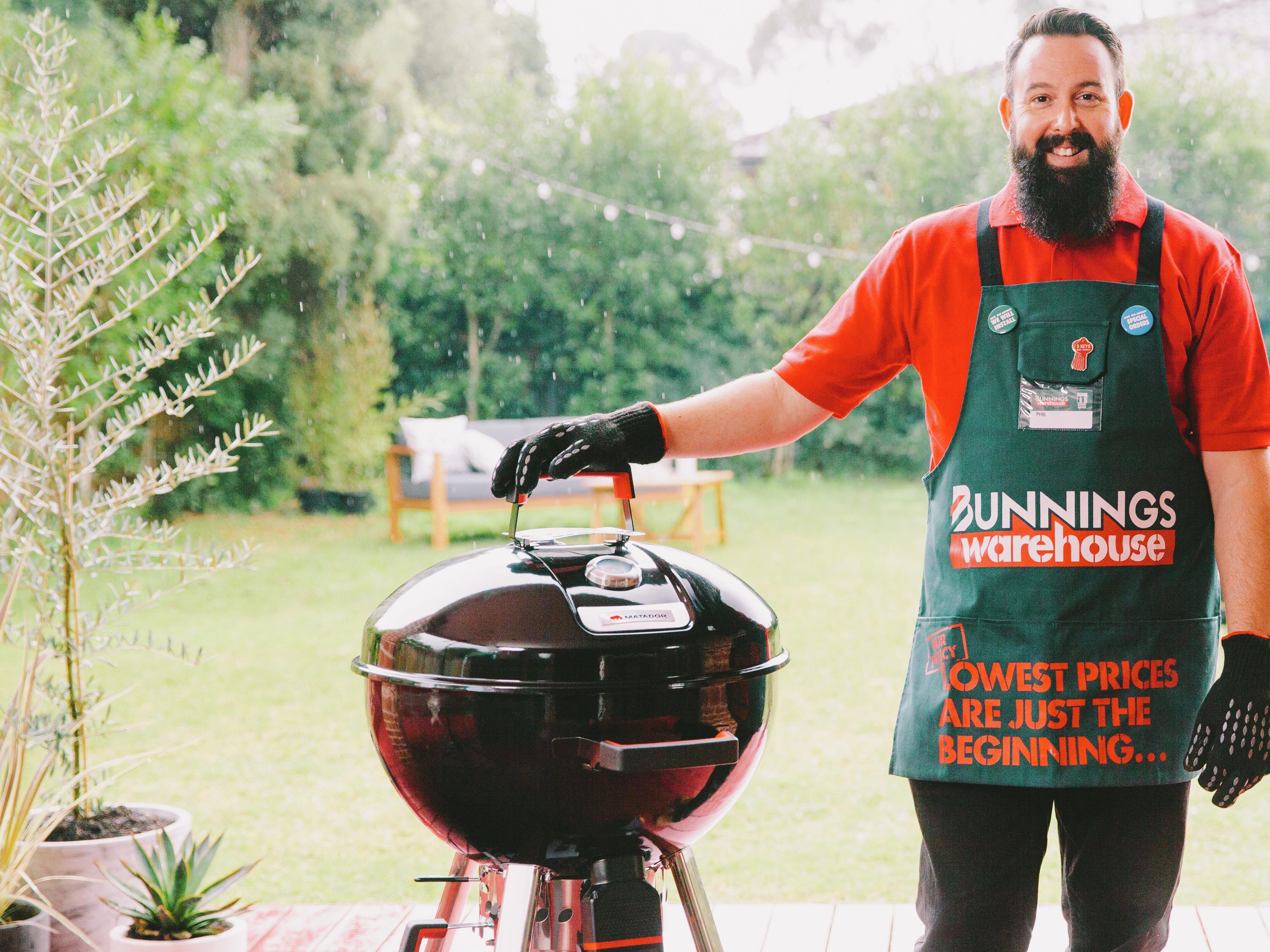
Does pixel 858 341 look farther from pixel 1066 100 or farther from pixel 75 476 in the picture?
pixel 75 476

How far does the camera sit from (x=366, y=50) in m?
8.98

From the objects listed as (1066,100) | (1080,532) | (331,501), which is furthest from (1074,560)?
(331,501)

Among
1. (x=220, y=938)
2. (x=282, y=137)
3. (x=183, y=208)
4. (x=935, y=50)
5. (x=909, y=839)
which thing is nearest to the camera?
(x=220, y=938)

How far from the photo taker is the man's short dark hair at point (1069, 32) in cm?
144

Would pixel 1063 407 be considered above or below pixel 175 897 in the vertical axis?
above

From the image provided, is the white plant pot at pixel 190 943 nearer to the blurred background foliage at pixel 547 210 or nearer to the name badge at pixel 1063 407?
the name badge at pixel 1063 407

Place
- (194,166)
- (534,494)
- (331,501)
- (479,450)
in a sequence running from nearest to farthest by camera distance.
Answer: (534,494) → (194,166) → (479,450) → (331,501)

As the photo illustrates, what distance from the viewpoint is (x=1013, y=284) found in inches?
57.3

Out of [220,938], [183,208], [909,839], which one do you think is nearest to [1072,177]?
[220,938]

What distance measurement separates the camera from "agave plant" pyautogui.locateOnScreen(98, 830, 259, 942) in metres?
1.84

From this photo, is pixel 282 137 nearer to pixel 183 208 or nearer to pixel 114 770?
pixel 183 208

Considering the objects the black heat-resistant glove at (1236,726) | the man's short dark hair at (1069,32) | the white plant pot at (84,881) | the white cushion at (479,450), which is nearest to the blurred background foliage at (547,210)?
the white cushion at (479,450)

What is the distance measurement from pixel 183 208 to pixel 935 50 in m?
5.79

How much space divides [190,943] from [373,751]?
8.81ft
